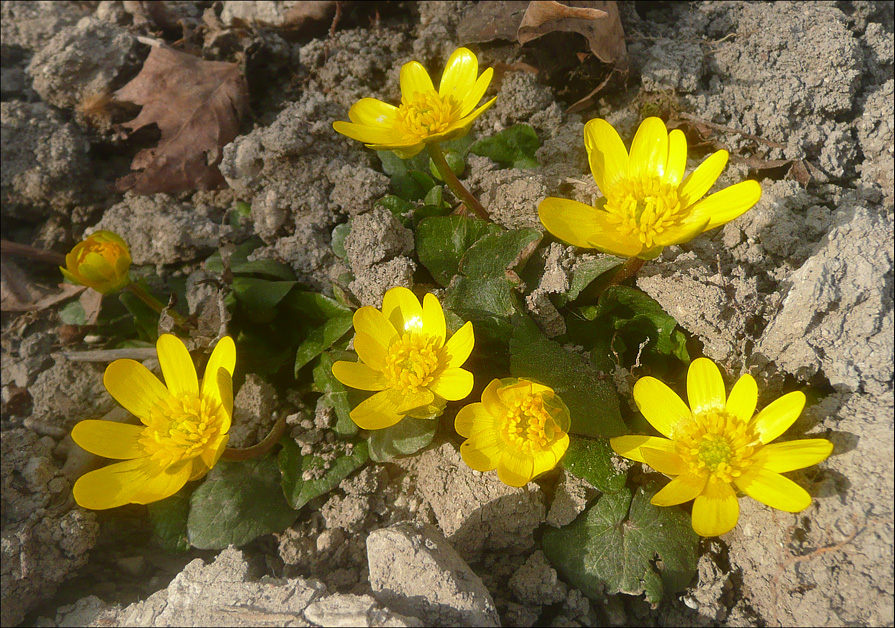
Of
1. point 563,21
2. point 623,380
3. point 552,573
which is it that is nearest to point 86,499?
point 552,573

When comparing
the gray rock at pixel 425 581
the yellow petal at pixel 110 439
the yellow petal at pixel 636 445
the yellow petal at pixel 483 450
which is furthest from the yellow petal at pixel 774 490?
the yellow petal at pixel 110 439

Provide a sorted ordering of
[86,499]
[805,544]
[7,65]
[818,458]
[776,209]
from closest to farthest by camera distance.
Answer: [818,458], [805,544], [86,499], [776,209], [7,65]

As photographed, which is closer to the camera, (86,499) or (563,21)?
(86,499)

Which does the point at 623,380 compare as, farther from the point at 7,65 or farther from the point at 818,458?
the point at 7,65

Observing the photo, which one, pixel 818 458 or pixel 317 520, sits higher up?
pixel 818 458

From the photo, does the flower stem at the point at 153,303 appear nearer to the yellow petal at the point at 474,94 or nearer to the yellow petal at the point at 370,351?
the yellow petal at the point at 370,351
